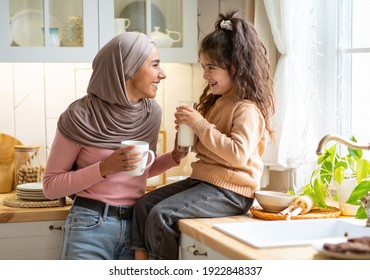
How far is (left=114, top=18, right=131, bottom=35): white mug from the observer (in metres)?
2.97

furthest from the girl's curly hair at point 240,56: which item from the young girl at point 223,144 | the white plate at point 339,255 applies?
the white plate at point 339,255

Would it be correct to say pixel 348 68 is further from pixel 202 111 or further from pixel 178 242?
pixel 178 242

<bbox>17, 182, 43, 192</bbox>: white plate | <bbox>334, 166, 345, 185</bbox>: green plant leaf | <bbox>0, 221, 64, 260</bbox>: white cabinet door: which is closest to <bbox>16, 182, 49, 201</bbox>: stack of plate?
<bbox>17, 182, 43, 192</bbox>: white plate

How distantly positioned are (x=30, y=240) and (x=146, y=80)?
787mm

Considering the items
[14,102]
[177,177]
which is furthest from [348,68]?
[14,102]

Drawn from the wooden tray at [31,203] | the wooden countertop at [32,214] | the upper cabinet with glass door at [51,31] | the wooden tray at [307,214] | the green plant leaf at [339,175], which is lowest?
the wooden countertop at [32,214]

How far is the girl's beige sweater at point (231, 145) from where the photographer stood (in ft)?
7.20

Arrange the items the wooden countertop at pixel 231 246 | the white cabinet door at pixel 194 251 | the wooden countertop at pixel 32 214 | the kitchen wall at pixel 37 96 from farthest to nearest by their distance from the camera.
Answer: the kitchen wall at pixel 37 96
the wooden countertop at pixel 32 214
the white cabinet door at pixel 194 251
the wooden countertop at pixel 231 246

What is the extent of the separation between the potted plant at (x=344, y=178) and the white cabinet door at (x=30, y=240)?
970mm

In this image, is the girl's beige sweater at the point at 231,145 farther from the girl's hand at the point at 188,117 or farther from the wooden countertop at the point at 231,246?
the wooden countertop at the point at 231,246

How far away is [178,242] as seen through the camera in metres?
2.29

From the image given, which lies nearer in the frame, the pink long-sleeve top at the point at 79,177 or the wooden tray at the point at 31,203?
the pink long-sleeve top at the point at 79,177

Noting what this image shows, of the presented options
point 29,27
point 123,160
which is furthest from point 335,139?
point 29,27

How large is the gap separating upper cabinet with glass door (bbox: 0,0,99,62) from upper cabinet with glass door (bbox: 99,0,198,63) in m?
0.12
